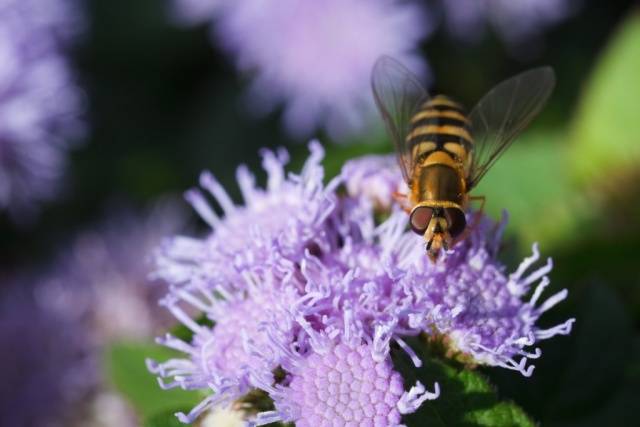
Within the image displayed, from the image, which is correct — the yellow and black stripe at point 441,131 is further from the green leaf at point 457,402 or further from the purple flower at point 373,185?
the green leaf at point 457,402

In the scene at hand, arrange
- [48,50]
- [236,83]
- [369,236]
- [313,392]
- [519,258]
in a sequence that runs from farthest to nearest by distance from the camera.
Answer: [236,83], [48,50], [519,258], [369,236], [313,392]

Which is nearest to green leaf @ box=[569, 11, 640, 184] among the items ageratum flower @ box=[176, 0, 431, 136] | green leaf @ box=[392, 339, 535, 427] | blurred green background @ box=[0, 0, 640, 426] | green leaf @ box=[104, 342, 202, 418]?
blurred green background @ box=[0, 0, 640, 426]

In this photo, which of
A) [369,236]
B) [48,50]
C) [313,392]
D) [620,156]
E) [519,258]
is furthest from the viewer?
[48,50]

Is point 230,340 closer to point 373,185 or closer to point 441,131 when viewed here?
point 373,185

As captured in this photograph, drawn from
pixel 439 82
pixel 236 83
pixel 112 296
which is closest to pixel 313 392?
pixel 112 296

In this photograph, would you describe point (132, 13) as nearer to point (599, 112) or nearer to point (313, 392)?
point (599, 112)
